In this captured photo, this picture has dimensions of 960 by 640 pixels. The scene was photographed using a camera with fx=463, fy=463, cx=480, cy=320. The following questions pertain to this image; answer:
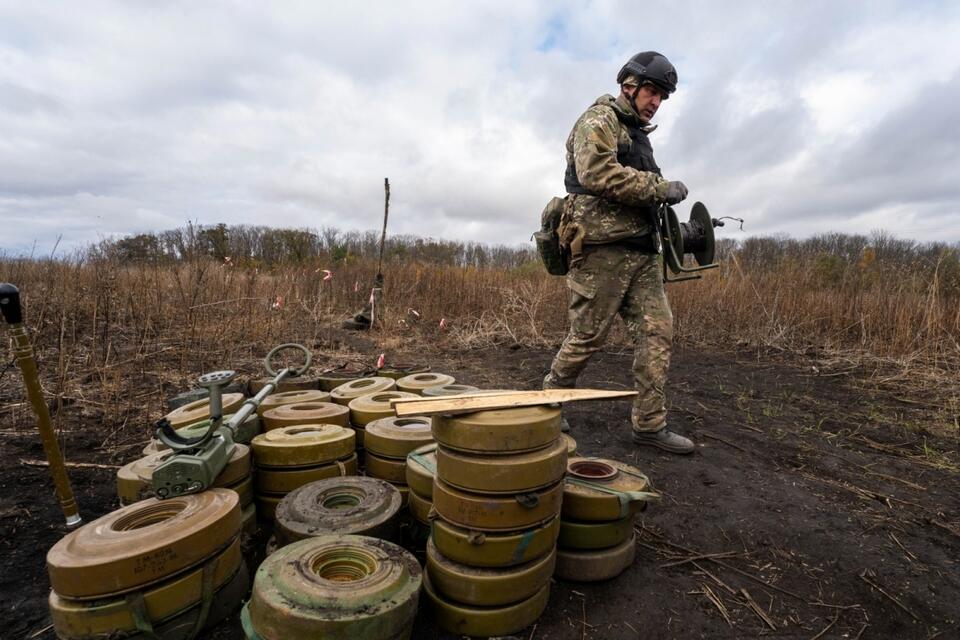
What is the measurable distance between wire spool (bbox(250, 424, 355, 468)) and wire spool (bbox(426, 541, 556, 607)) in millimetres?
761

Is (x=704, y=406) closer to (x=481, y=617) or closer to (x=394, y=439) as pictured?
(x=394, y=439)

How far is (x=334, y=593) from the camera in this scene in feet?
4.21

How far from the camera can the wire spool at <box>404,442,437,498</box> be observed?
1.89 metres

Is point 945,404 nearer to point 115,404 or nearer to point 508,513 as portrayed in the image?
point 508,513

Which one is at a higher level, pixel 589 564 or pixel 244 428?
pixel 244 428

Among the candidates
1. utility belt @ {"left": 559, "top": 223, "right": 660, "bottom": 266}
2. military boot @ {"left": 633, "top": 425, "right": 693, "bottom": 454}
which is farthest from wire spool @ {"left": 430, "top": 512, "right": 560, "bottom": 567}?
utility belt @ {"left": 559, "top": 223, "right": 660, "bottom": 266}

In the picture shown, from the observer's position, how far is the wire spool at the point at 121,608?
1309 mm

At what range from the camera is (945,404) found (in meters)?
4.18

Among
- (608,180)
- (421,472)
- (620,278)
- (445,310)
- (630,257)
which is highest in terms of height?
(608,180)

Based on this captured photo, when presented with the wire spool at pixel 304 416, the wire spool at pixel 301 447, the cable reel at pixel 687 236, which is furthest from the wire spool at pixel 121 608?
the cable reel at pixel 687 236

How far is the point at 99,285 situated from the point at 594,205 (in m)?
4.25

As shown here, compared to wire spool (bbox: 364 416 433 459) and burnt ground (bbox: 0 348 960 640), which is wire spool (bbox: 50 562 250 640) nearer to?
burnt ground (bbox: 0 348 960 640)

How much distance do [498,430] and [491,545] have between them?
0.40 metres

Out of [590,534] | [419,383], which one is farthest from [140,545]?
[419,383]
